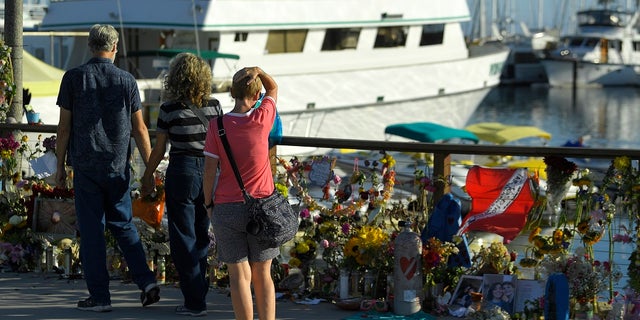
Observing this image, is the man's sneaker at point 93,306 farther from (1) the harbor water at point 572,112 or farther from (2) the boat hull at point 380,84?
(1) the harbor water at point 572,112

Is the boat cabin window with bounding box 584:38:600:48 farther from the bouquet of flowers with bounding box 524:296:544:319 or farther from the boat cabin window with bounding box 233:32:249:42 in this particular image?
the bouquet of flowers with bounding box 524:296:544:319

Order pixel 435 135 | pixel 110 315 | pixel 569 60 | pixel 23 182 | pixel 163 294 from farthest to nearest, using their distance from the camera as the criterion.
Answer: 1. pixel 569 60
2. pixel 435 135
3. pixel 23 182
4. pixel 163 294
5. pixel 110 315

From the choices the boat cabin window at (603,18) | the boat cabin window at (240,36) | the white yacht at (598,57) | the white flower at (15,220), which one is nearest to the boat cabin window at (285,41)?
the boat cabin window at (240,36)

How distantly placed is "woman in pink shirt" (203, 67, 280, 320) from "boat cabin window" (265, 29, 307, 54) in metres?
25.0

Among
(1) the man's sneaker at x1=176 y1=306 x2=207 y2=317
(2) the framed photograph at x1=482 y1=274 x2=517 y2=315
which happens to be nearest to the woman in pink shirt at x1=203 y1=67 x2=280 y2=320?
(1) the man's sneaker at x1=176 y1=306 x2=207 y2=317

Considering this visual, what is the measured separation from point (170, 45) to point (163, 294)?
23.3m

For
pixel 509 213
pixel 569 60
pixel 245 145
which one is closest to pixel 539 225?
pixel 509 213

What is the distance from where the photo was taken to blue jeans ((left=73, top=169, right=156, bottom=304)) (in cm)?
820

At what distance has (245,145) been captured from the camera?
7121 millimetres

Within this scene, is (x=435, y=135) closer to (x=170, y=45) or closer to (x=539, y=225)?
(x=170, y=45)

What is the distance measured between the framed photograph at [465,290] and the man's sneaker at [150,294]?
191 cm

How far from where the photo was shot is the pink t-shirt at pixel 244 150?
280 inches

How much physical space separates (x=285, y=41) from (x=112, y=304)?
24084 millimetres

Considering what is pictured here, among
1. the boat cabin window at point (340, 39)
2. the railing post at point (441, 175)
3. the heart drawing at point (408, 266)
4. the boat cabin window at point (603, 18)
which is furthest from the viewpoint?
the boat cabin window at point (603, 18)
